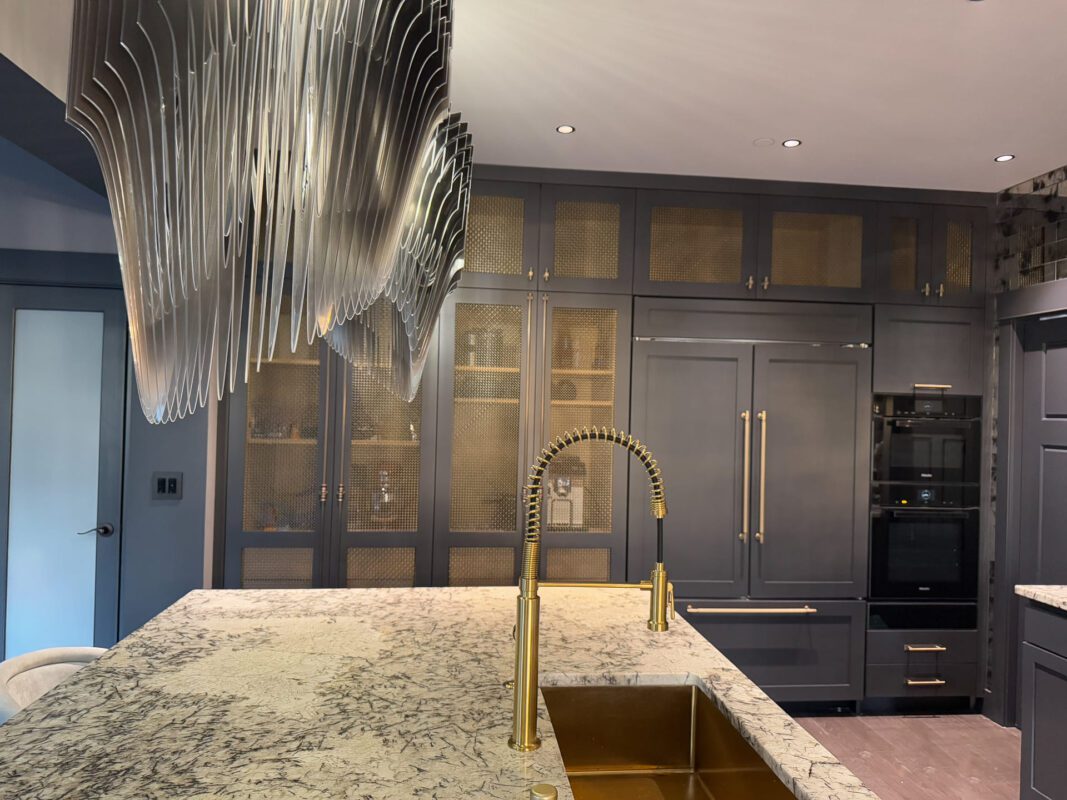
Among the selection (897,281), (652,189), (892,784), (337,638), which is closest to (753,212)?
(652,189)

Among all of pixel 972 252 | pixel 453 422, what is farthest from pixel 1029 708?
pixel 453 422

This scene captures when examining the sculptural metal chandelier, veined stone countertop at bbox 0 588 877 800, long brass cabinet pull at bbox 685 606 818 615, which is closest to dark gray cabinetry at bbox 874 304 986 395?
long brass cabinet pull at bbox 685 606 818 615

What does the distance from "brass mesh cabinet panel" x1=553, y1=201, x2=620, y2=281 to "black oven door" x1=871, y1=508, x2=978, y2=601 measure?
1.77 meters

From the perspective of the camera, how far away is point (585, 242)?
3.40 m

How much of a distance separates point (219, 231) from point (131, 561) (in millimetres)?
3169

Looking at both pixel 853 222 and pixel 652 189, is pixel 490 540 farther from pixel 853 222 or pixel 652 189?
pixel 853 222

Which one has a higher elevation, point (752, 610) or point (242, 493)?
point (242, 493)

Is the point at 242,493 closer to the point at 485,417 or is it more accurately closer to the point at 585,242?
the point at 485,417

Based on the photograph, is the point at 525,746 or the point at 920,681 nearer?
the point at 525,746

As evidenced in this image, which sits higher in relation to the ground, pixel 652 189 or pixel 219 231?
pixel 652 189

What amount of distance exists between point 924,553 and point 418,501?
2.43 metres

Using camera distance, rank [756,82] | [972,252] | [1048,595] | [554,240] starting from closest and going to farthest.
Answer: [1048,595] < [756,82] < [554,240] < [972,252]

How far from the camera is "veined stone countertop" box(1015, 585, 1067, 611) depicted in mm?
2271

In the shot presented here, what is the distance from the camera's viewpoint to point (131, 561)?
312 cm
